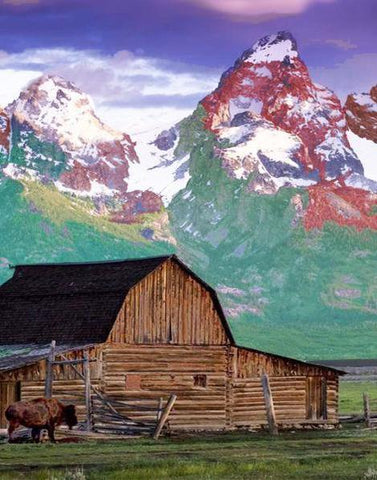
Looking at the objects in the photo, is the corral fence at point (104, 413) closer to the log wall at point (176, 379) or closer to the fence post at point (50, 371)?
the fence post at point (50, 371)

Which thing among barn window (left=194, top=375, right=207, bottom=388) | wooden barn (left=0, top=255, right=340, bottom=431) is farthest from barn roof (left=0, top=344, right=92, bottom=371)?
barn window (left=194, top=375, right=207, bottom=388)

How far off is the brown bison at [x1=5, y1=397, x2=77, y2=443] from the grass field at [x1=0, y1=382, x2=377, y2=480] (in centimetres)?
132

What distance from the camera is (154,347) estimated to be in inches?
2438

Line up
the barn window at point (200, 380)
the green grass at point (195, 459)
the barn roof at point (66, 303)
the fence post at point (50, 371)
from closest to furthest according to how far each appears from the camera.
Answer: the green grass at point (195, 459) < the fence post at point (50, 371) < the barn roof at point (66, 303) < the barn window at point (200, 380)

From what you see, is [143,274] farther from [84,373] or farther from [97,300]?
[84,373]

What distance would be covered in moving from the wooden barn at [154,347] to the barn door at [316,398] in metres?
0.05

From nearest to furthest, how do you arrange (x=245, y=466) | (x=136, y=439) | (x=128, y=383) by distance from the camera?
(x=245, y=466) → (x=136, y=439) → (x=128, y=383)

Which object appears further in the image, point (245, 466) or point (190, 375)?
point (190, 375)

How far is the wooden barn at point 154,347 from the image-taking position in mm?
60188

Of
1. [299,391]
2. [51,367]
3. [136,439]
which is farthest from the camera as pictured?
[299,391]

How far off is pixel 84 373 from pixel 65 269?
38.1ft

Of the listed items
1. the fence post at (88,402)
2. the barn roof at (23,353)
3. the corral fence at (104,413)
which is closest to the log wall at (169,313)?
the barn roof at (23,353)

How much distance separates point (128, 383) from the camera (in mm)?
61188

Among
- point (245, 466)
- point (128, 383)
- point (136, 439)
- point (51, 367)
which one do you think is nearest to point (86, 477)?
point (245, 466)
